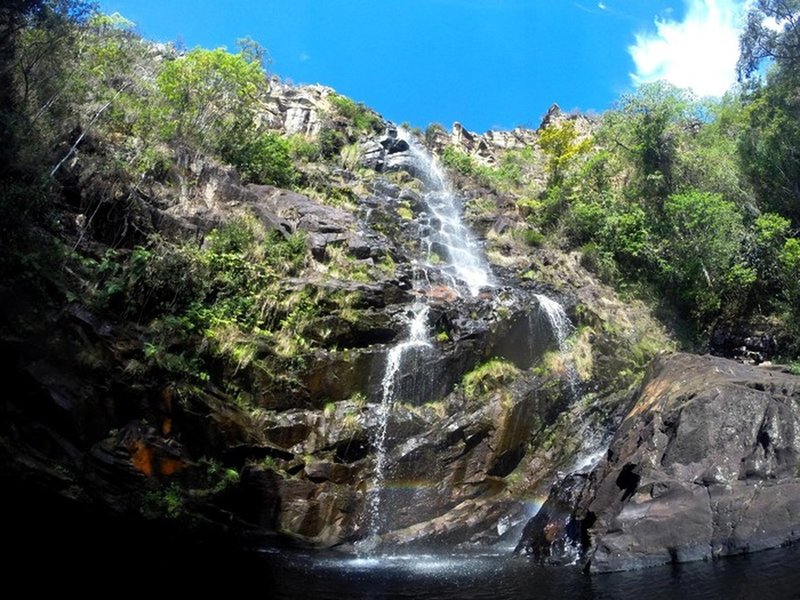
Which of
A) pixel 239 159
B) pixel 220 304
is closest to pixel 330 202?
pixel 239 159

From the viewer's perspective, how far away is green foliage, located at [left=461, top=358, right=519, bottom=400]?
59.7 feet

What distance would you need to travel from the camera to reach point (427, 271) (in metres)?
24.3

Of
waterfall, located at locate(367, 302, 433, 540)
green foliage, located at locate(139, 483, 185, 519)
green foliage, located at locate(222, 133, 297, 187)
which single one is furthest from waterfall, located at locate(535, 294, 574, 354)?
green foliage, located at locate(222, 133, 297, 187)

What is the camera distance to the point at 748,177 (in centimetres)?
2928

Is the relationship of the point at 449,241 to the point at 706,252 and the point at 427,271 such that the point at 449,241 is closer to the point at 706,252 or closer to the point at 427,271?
the point at 427,271

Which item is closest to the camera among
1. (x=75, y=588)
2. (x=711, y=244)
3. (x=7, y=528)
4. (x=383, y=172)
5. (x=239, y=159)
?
(x=75, y=588)

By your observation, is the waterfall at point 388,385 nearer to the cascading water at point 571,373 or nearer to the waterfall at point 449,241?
the waterfall at point 449,241

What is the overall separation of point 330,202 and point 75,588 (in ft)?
68.7

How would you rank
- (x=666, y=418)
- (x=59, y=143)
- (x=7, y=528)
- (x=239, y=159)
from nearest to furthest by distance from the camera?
(x=7, y=528)
(x=666, y=418)
(x=59, y=143)
(x=239, y=159)

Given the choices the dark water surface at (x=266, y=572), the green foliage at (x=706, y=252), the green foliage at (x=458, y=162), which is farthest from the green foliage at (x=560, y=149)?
the dark water surface at (x=266, y=572)

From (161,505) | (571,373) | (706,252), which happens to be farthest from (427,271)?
(161,505)

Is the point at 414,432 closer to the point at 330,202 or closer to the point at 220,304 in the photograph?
the point at 220,304

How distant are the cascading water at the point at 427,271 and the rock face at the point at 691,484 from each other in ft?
13.9

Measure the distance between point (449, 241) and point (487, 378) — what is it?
38.2 ft
